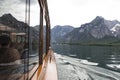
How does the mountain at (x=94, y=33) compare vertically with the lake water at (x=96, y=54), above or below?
above

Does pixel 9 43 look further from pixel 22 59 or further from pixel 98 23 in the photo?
pixel 98 23

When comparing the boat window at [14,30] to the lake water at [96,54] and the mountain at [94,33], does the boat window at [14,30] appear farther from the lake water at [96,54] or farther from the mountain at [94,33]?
the mountain at [94,33]

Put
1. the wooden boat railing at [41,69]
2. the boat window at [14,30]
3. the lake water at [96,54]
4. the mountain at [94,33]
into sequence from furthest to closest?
1. the mountain at [94,33]
2. the lake water at [96,54]
3. the wooden boat railing at [41,69]
4. the boat window at [14,30]

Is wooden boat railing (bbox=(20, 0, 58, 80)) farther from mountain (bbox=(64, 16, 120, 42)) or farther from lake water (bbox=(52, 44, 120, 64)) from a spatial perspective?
mountain (bbox=(64, 16, 120, 42))

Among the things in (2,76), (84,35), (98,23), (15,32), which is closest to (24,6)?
(15,32)

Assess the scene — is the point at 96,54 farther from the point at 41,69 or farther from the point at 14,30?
the point at 14,30

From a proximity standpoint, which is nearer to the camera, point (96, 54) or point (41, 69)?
point (41, 69)

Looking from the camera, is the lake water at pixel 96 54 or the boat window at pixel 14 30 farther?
the lake water at pixel 96 54

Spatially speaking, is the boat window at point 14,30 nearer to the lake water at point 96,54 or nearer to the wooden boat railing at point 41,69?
the wooden boat railing at point 41,69

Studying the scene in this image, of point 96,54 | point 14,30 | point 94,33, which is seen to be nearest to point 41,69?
point 14,30

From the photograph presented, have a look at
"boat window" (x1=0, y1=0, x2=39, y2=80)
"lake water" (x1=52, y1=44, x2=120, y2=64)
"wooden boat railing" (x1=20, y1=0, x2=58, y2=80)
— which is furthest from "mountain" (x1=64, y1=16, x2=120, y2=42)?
"boat window" (x1=0, y1=0, x2=39, y2=80)

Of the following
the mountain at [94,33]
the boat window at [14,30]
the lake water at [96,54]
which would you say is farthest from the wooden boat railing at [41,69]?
the mountain at [94,33]

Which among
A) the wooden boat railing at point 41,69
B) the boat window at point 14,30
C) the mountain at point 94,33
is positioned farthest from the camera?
the mountain at point 94,33

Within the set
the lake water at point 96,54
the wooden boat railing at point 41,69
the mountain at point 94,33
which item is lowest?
the lake water at point 96,54
